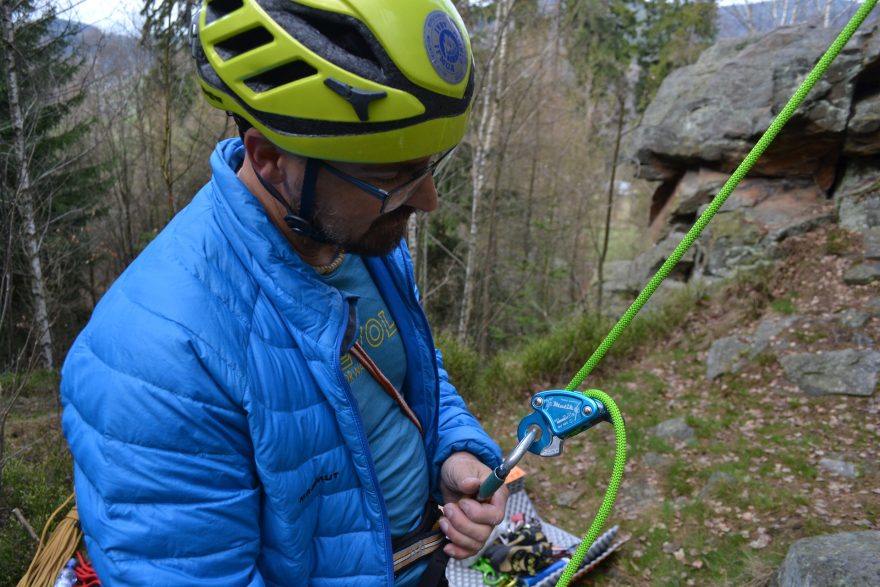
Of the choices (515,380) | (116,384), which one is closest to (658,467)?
(515,380)

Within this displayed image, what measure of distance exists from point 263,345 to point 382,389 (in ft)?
1.43

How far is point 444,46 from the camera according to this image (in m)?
1.18

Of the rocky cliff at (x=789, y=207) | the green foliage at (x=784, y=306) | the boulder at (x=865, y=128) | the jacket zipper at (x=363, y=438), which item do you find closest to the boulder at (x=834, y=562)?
the rocky cliff at (x=789, y=207)

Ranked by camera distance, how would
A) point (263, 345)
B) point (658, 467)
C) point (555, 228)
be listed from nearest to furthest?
point (263, 345), point (658, 467), point (555, 228)

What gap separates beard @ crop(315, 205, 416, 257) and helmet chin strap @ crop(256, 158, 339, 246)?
1 centimetres

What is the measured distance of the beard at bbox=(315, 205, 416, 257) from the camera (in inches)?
49.0

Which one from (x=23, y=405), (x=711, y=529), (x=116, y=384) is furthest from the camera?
(x=23, y=405)

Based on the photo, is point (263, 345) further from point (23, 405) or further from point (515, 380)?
point (23, 405)

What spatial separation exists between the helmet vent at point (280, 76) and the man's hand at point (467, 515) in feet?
3.47

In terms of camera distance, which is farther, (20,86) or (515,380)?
(20,86)

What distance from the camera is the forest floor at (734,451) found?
3848mm

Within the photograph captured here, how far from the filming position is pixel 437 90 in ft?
3.87

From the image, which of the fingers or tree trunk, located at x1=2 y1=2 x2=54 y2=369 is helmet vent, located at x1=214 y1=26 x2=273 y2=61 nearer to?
the fingers

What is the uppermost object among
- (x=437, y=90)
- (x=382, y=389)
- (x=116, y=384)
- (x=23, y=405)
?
(x=437, y=90)
